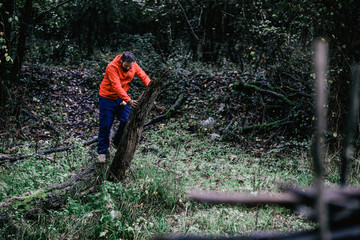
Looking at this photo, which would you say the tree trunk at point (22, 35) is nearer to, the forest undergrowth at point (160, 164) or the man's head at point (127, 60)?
the forest undergrowth at point (160, 164)

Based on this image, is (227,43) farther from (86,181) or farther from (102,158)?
(86,181)

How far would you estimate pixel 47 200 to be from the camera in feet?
11.9

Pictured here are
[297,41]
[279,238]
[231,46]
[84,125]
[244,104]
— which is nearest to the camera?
[279,238]

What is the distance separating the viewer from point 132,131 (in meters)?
4.09

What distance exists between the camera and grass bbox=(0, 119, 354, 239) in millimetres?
3271

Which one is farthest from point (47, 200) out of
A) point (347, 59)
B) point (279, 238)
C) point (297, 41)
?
point (297, 41)

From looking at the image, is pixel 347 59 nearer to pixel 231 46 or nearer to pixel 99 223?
pixel 99 223

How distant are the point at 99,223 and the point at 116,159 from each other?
1.06 m

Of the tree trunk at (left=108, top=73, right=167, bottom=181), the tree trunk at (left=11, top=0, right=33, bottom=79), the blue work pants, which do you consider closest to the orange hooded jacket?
the blue work pants

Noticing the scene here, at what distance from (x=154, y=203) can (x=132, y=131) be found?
1.15 m

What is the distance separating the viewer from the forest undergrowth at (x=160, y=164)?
3.35 m

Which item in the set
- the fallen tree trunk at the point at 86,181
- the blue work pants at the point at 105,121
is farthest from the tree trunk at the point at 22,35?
the fallen tree trunk at the point at 86,181

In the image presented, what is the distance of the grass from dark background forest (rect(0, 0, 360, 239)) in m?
0.02

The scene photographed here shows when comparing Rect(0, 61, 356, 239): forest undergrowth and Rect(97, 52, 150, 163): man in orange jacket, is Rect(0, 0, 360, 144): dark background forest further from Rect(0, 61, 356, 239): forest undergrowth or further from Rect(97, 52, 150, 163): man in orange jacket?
Rect(97, 52, 150, 163): man in orange jacket
